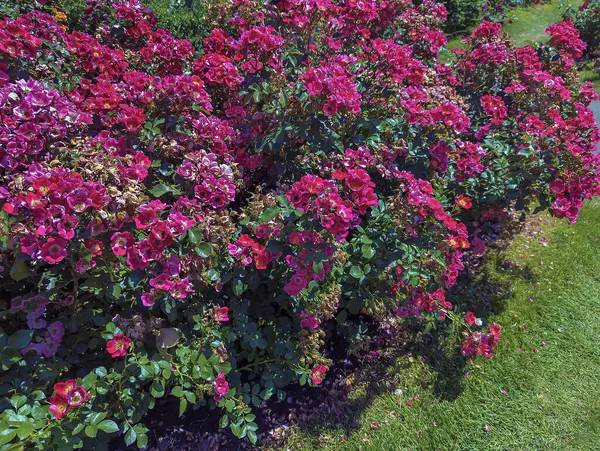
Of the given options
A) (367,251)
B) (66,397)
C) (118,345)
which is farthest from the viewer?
(367,251)

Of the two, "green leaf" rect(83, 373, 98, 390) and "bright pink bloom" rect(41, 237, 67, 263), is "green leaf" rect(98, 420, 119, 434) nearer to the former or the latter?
"green leaf" rect(83, 373, 98, 390)

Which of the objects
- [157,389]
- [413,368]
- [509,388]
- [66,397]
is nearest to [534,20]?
[509,388]

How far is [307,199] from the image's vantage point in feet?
5.24

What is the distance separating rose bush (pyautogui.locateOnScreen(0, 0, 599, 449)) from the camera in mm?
1498

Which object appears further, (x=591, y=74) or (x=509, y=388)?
(x=591, y=74)

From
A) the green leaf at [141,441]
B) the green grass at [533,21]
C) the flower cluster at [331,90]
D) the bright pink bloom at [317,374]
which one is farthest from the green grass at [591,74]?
the green leaf at [141,441]

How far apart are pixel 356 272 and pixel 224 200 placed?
639 millimetres

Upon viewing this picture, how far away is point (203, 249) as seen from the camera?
1.51 m

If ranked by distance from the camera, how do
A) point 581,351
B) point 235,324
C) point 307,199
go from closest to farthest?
point 307,199
point 235,324
point 581,351

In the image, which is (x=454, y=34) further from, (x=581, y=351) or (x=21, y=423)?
(x=21, y=423)

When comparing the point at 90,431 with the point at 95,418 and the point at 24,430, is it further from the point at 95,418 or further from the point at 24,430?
the point at 24,430

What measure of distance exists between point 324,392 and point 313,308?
0.68m

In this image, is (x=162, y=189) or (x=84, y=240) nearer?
(x=84, y=240)

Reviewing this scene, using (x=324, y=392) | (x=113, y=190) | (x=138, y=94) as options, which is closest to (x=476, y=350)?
(x=324, y=392)
